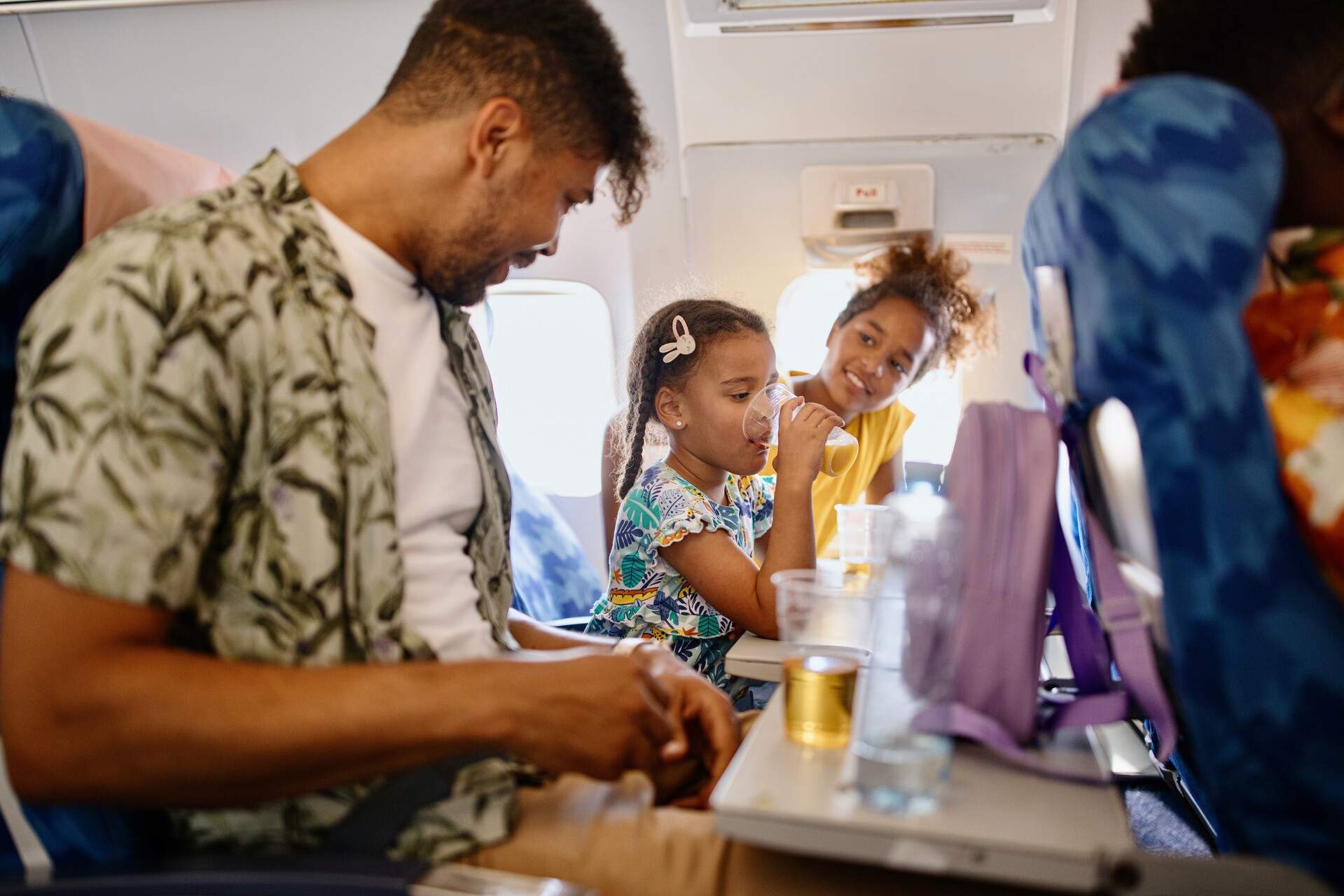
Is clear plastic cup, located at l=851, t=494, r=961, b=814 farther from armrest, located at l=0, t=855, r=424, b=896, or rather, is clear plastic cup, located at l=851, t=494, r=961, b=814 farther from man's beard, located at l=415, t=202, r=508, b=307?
man's beard, located at l=415, t=202, r=508, b=307

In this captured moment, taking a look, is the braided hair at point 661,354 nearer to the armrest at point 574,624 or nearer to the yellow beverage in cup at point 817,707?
the armrest at point 574,624

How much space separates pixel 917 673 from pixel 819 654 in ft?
0.59

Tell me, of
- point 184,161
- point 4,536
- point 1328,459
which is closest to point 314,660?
point 4,536

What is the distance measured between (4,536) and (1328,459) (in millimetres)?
1213

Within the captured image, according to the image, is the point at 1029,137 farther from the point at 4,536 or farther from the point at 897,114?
the point at 4,536

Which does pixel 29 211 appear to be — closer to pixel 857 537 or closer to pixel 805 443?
pixel 805 443

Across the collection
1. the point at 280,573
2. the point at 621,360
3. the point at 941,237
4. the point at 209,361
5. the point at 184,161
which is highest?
the point at 184,161

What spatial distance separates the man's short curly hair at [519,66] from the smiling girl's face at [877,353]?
1.59m

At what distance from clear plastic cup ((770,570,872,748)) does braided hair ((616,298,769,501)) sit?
1008 mm

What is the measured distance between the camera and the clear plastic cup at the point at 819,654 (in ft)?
3.68

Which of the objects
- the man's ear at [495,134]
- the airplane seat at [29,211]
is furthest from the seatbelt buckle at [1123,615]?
the airplane seat at [29,211]

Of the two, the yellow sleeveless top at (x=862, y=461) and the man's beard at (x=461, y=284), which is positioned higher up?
the man's beard at (x=461, y=284)

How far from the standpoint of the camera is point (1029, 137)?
108 inches

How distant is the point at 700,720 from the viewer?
139cm
